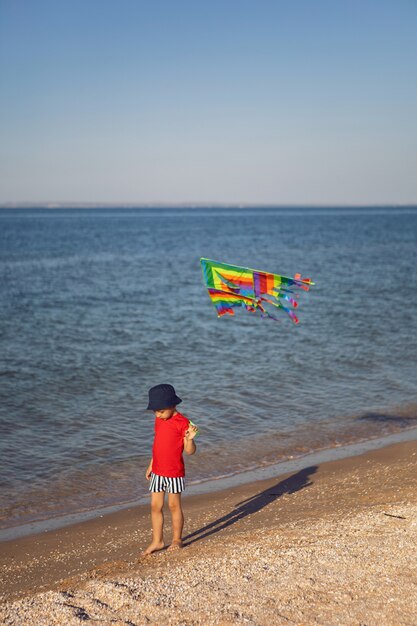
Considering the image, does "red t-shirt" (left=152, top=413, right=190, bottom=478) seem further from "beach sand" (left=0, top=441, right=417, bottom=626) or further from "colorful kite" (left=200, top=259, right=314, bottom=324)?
"colorful kite" (left=200, top=259, right=314, bottom=324)

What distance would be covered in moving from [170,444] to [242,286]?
2708mm

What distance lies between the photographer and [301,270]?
41.4 meters

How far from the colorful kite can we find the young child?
228cm

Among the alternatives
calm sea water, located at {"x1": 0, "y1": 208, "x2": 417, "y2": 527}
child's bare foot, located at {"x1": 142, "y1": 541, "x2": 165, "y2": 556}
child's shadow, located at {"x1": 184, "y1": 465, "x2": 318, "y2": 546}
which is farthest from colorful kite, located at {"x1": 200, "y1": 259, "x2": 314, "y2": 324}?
child's bare foot, located at {"x1": 142, "y1": 541, "x2": 165, "y2": 556}

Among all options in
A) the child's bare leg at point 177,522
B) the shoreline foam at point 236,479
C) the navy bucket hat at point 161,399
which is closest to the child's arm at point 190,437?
the navy bucket hat at point 161,399

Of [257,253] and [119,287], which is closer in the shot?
[119,287]

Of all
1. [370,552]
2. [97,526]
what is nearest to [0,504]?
[97,526]

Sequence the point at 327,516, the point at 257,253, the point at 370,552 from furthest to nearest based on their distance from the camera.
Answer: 1. the point at 257,253
2. the point at 327,516
3. the point at 370,552

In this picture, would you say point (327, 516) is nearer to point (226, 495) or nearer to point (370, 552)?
point (370, 552)

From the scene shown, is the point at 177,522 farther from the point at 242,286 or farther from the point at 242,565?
the point at 242,286

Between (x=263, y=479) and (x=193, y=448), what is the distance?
11.1 ft

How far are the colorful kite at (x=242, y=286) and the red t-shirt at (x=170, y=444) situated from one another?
2273 millimetres

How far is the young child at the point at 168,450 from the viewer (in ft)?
21.4

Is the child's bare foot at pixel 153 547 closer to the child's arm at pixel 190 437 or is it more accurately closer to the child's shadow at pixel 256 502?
the child's shadow at pixel 256 502
